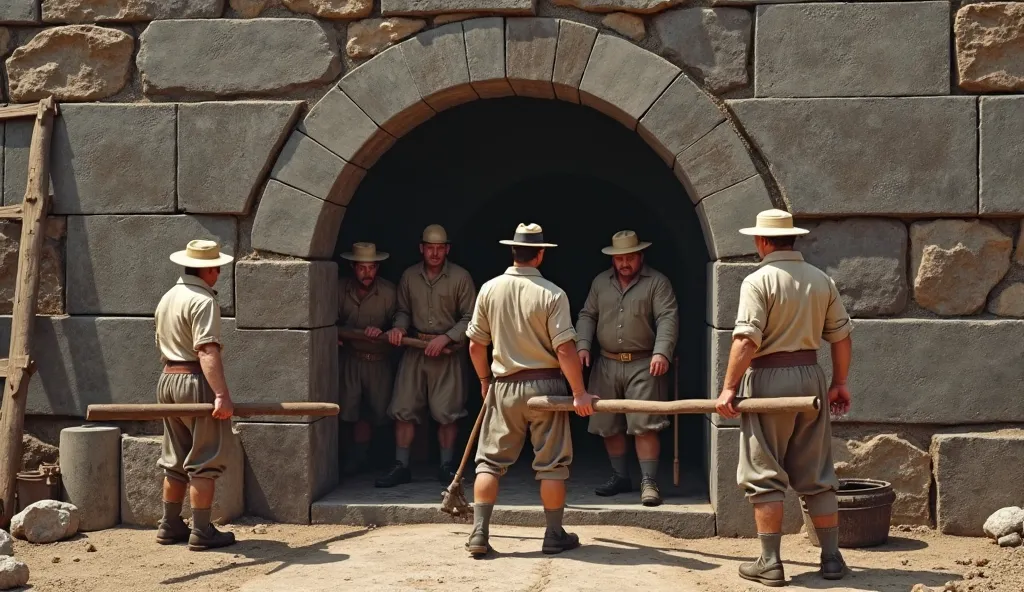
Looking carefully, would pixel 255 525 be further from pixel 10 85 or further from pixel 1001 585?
pixel 1001 585

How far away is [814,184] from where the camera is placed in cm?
686

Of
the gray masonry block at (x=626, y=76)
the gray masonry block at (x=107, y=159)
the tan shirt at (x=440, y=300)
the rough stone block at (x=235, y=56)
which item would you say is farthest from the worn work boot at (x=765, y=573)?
the gray masonry block at (x=107, y=159)

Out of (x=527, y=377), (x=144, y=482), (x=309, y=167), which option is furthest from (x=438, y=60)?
(x=144, y=482)

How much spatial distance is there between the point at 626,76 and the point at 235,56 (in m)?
2.42

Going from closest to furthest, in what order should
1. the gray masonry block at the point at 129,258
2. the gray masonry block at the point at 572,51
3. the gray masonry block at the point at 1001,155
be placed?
the gray masonry block at the point at 1001,155
the gray masonry block at the point at 572,51
the gray masonry block at the point at 129,258

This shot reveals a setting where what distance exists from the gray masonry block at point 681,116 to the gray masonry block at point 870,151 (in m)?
0.18

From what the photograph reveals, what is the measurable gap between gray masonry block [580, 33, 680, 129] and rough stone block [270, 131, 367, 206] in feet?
5.26

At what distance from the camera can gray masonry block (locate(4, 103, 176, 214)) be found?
291 inches

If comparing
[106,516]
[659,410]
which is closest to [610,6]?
[659,410]

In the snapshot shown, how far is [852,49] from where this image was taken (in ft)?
22.4

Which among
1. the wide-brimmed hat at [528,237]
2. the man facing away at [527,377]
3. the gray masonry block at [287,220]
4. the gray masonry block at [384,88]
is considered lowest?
the man facing away at [527,377]

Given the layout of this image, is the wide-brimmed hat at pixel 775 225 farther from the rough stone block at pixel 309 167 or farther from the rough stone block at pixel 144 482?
the rough stone block at pixel 144 482

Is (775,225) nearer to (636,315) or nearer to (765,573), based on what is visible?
(765,573)

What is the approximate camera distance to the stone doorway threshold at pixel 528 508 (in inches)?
280
